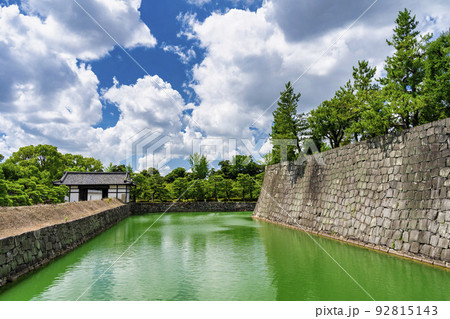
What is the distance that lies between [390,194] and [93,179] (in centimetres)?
2548

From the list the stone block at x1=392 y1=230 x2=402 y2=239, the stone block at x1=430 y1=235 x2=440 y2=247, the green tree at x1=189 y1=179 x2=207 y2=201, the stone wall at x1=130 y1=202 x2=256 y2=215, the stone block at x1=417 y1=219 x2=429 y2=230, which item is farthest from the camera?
the green tree at x1=189 y1=179 x2=207 y2=201

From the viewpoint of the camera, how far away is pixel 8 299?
497 centimetres

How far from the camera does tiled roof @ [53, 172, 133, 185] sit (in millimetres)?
26953

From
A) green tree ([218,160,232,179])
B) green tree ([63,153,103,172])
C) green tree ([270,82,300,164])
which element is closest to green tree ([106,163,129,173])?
green tree ([63,153,103,172])

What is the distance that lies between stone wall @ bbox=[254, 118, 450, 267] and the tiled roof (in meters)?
19.0

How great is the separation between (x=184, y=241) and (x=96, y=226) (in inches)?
191

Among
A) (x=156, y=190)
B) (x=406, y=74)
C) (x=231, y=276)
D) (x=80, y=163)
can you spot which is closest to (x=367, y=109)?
(x=406, y=74)

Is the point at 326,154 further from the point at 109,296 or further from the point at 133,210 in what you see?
the point at 133,210

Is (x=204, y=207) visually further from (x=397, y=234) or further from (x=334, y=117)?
(x=397, y=234)

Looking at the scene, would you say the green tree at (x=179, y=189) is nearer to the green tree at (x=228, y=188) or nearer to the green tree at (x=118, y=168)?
the green tree at (x=228, y=188)

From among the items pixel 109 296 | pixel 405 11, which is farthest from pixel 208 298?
pixel 405 11

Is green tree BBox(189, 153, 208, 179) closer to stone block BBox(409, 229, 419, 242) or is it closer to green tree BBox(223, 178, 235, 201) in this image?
green tree BBox(223, 178, 235, 201)

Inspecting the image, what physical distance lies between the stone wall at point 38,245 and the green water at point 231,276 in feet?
0.84

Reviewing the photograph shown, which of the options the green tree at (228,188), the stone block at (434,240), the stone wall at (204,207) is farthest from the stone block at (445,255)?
the green tree at (228,188)
